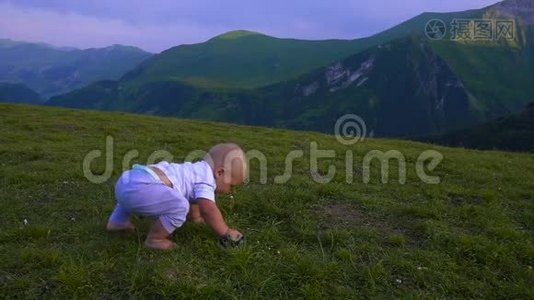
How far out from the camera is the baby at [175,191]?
6711mm

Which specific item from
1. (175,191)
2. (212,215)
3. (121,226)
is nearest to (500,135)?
(212,215)

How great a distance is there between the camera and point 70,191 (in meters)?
9.95

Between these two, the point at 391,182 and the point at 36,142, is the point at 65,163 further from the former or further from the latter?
the point at 391,182

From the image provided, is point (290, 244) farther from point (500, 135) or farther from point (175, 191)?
point (500, 135)

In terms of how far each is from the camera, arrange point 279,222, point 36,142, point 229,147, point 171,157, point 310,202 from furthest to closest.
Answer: point 36,142
point 171,157
point 310,202
point 279,222
point 229,147

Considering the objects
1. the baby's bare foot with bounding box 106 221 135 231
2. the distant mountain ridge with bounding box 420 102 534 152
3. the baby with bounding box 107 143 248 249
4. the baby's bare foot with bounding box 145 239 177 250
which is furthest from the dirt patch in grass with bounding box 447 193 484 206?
the distant mountain ridge with bounding box 420 102 534 152

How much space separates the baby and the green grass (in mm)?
340

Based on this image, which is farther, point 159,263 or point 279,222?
point 279,222

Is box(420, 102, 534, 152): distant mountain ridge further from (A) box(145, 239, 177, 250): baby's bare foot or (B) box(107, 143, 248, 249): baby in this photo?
(A) box(145, 239, 177, 250): baby's bare foot

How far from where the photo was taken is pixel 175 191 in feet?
22.1

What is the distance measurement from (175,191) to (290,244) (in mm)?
1860

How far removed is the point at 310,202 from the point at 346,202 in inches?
29.6

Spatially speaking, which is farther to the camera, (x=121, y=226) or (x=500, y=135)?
(x=500, y=135)

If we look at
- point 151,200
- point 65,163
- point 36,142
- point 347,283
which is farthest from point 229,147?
point 36,142
